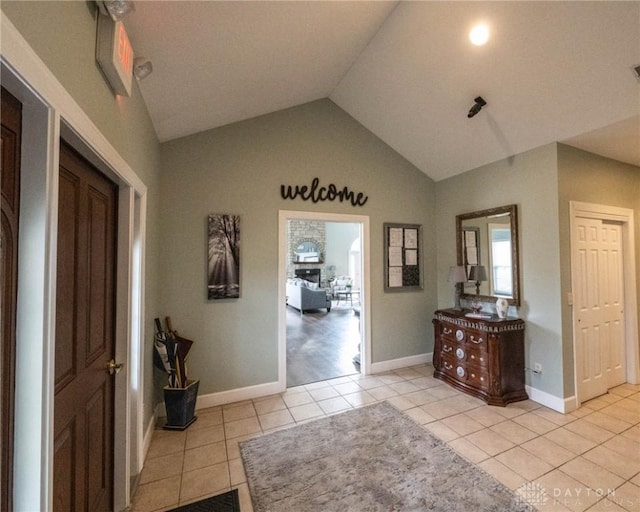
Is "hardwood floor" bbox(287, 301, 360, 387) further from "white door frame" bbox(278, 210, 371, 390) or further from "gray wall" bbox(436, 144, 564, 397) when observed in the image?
"gray wall" bbox(436, 144, 564, 397)

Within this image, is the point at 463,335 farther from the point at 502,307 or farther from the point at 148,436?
the point at 148,436

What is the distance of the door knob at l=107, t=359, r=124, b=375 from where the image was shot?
1618 mm

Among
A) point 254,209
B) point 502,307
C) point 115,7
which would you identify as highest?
point 115,7

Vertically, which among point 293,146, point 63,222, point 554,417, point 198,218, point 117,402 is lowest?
point 554,417

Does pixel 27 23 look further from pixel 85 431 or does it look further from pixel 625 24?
pixel 625 24

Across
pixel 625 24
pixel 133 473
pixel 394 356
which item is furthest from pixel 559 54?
pixel 133 473

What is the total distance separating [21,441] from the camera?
0.80 m

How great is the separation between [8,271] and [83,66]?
31.8 inches

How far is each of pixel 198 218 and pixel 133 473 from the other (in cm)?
205

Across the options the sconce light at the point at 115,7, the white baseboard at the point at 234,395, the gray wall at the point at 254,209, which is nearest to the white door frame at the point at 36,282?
the sconce light at the point at 115,7

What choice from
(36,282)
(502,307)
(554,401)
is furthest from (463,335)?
(36,282)

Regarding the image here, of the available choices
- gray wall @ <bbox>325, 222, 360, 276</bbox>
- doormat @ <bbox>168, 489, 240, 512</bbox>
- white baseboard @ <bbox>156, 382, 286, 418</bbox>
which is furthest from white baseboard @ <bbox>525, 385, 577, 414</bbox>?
gray wall @ <bbox>325, 222, 360, 276</bbox>

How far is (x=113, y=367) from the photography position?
1.63 m

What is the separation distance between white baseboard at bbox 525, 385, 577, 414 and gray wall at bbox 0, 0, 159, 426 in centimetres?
380
